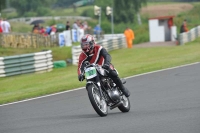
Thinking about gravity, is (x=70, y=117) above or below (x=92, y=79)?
below

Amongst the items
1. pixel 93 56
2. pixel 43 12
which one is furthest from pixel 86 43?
pixel 43 12

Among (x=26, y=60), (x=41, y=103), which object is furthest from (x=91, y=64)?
(x=26, y=60)

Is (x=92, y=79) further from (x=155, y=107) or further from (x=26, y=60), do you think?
(x=26, y=60)

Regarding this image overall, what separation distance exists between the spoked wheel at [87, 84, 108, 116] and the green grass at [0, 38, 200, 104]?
200 inches

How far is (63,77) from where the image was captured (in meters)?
23.1

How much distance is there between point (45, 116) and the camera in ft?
39.7

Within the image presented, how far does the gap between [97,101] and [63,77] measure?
1211 centimetres

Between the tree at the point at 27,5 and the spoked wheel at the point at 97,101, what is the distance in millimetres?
99118

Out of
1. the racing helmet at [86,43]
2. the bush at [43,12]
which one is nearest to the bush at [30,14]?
the bush at [43,12]

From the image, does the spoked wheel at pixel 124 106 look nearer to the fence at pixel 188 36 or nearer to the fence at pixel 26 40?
the fence at pixel 26 40

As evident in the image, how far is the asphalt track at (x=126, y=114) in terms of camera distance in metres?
9.62

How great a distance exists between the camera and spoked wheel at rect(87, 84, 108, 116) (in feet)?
35.7

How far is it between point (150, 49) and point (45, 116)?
921 inches

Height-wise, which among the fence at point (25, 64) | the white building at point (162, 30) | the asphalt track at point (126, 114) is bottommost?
the white building at point (162, 30)
